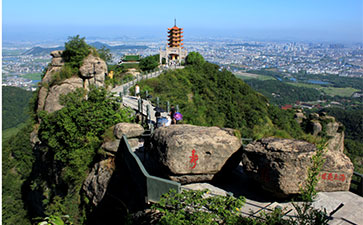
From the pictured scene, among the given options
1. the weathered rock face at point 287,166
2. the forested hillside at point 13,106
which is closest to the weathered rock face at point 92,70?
the weathered rock face at point 287,166

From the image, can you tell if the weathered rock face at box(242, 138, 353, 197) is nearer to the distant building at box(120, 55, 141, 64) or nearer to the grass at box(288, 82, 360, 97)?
the distant building at box(120, 55, 141, 64)

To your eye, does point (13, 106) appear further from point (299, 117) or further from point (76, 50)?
point (299, 117)

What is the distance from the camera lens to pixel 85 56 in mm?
19328

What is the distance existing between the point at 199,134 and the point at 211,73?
77.3 ft

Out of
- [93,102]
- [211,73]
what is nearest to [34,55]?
[211,73]

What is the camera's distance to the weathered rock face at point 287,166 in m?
5.60

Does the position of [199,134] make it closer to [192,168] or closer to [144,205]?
[192,168]

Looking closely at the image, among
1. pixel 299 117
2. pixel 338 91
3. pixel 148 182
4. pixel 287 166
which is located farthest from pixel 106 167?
pixel 338 91

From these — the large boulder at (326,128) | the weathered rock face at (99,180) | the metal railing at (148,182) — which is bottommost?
the large boulder at (326,128)

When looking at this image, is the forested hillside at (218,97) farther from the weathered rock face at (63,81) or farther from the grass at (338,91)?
the grass at (338,91)

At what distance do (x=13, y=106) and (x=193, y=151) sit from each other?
243ft

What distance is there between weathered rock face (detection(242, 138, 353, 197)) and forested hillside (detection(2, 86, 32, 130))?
230ft

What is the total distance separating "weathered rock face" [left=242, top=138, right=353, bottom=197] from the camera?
560 centimetres

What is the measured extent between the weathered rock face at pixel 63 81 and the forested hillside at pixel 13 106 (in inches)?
2094
